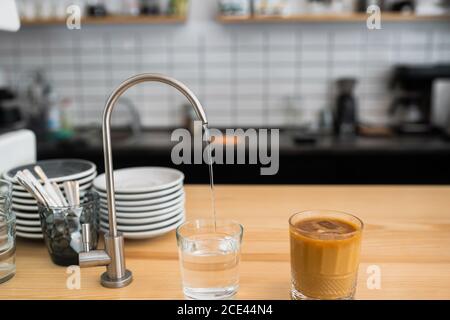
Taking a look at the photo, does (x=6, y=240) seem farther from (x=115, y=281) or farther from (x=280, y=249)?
(x=280, y=249)

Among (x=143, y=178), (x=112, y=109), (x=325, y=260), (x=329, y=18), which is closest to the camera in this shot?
(x=325, y=260)

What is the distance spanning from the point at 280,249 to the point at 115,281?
14.9 inches

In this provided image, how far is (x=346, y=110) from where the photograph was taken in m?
3.00

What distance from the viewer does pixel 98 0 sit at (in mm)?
3160

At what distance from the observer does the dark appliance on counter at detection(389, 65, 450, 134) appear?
9.53 feet

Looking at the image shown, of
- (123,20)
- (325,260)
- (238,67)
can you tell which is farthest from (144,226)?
(238,67)

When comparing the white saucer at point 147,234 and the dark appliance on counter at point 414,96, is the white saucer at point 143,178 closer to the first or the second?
the white saucer at point 147,234

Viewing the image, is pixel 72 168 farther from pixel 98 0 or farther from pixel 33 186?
pixel 98 0

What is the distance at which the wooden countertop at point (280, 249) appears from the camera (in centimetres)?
95

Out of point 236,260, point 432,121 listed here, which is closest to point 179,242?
point 236,260

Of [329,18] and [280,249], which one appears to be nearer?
[280,249]

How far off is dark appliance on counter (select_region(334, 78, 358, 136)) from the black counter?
26 centimetres

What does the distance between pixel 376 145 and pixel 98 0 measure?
1.89m
